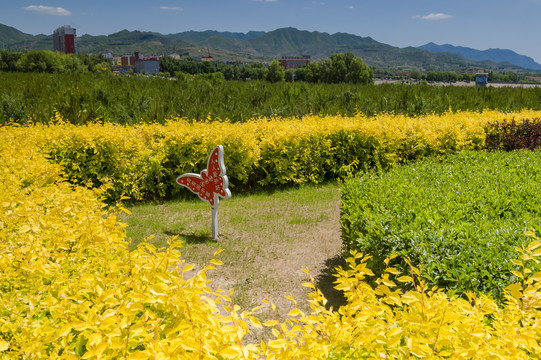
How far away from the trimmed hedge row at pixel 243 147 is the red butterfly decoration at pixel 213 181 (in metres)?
1.76

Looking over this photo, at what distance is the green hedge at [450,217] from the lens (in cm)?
286

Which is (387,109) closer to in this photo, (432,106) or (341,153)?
(432,106)

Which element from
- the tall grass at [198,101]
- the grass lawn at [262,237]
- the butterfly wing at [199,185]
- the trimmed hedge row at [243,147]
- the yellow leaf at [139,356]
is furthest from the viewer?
the tall grass at [198,101]

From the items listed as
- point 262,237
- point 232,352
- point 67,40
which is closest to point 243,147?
point 262,237

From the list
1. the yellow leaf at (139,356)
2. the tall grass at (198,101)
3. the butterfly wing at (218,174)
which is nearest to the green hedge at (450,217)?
the butterfly wing at (218,174)

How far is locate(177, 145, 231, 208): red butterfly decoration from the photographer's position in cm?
576

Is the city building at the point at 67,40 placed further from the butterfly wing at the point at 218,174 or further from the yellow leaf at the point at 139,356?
the yellow leaf at the point at 139,356

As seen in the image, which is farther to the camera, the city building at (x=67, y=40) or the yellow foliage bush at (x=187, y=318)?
the city building at (x=67, y=40)

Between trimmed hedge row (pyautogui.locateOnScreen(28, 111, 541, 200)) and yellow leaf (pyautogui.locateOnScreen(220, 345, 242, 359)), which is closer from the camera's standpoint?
yellow leaf (pyautogui.locateOnScreen(220, 345, 242, 359))

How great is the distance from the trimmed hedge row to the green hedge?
193 centimetres

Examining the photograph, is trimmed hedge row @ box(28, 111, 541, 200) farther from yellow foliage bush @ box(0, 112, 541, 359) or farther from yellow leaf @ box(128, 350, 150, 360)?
yellow leaf @ box(128, 350, 150, 360)

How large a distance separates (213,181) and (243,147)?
212 cm

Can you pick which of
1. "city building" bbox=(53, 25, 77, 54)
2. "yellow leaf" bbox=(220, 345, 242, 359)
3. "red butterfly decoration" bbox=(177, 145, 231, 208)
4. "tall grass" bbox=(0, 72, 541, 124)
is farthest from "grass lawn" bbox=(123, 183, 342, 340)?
"city building" bbox=(53, 25, 77, 54)

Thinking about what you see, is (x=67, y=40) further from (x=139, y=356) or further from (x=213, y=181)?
(x=139, y=356)
